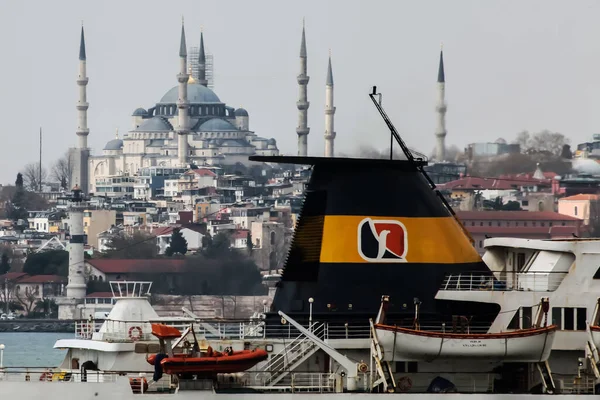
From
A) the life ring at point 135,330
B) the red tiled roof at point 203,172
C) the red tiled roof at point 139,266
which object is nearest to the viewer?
the life ring at point 135,330

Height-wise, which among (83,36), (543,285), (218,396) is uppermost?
(83,36)

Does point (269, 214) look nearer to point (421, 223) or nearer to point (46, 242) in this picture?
point (46, 242)

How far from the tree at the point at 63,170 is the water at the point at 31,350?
87013 millimetres

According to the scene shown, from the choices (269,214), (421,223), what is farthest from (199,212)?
(421,223)

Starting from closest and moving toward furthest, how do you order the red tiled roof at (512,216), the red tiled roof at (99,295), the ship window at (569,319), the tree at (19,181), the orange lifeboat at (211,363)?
the orange lifeboat at (211,363)
the ship window at (569,319)
the red tiled roof at (99,295)
the red tiled roof at (512,216)
the tree at (19,181)

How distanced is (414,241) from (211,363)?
310cm

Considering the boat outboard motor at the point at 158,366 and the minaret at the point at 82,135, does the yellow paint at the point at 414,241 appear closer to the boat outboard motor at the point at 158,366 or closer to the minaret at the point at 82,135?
the boat outboard motor at the point at 158,366

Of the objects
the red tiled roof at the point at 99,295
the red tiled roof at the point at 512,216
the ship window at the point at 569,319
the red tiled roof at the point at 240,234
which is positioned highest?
the red tiled roof at the point at 512,216

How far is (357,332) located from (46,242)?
12222 cm

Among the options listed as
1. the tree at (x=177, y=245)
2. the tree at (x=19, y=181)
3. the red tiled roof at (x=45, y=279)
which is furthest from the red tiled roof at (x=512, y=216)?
the tree at (x=19, y=181)

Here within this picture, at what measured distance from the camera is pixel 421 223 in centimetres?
2086

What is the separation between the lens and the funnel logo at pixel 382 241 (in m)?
20.7

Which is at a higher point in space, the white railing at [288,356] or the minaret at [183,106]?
the minaret at [183,106]

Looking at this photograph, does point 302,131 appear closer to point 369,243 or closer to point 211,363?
point 369,243
